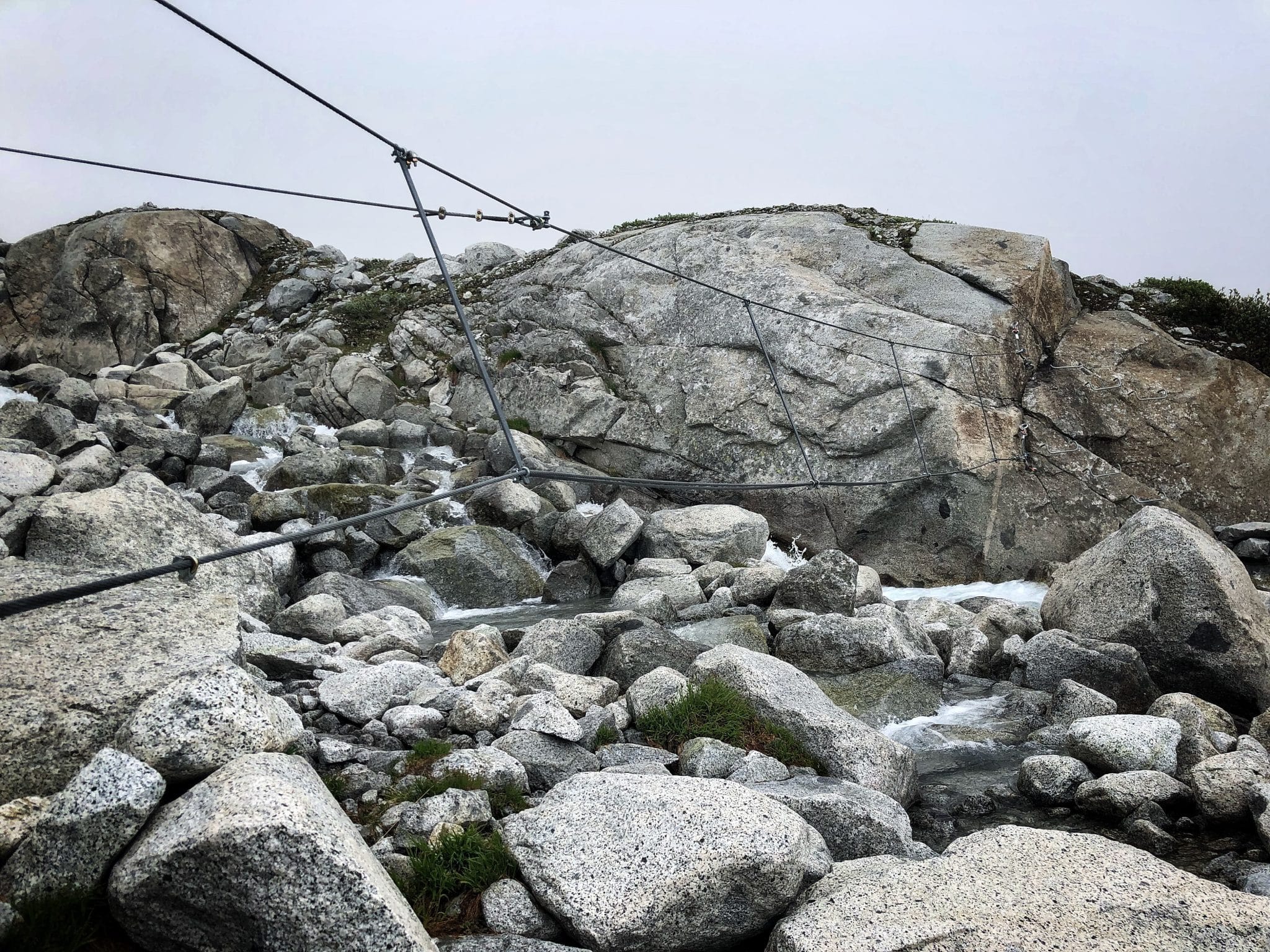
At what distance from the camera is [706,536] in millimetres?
14977

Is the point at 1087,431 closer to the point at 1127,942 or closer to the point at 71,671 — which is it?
the point at 1127,942

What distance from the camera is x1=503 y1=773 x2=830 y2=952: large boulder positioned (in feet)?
13.2

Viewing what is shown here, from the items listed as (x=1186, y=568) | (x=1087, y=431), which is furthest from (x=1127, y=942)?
(x=1087, y=431)

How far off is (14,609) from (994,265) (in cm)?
2014

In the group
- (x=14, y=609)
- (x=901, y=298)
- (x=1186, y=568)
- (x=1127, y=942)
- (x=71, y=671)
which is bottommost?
(x=1127, y=942)

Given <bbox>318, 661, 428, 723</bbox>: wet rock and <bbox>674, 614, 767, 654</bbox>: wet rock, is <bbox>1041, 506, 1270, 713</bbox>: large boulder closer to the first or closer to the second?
<bbox>674, 614, 767, 654</bbox>: wet rock

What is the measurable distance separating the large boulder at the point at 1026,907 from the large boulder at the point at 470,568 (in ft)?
33.2

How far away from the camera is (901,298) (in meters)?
19.1

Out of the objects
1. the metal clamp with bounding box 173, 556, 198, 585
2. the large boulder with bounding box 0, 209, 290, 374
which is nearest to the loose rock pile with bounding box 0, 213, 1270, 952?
the metal clamp with bounding box 173, 556, 198, 585

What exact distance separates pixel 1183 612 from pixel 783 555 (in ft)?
27.5

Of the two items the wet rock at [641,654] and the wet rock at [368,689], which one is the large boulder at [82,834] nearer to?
the wet rock at [368,689]

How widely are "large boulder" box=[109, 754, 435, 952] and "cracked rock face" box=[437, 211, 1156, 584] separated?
47.9 feet

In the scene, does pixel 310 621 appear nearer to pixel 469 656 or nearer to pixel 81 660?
pixel 469 656

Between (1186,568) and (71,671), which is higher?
(71,671)
